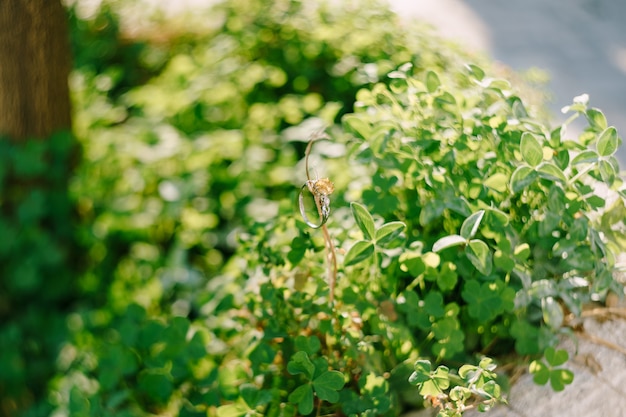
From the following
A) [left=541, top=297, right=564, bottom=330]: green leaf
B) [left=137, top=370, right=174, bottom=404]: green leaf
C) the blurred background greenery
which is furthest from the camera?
the blurred background greenery

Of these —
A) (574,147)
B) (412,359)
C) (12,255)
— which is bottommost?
(12,255)

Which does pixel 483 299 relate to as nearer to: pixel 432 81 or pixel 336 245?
pixel 336 245

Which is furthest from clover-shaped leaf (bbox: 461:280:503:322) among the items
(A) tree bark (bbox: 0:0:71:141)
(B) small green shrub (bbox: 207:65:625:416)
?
(A) tree bark (bbox: 0:0:71:141)

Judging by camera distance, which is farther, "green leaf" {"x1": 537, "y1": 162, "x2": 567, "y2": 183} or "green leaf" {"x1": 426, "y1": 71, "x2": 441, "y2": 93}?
"green leaf" {"x1": 426, "y1": 71, "x2": 441, "y2": 93}

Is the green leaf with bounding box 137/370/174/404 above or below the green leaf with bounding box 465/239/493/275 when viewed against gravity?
below

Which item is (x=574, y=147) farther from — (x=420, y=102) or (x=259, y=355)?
(x=259, y=355)

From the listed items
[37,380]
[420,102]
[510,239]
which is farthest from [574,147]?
[37,380]

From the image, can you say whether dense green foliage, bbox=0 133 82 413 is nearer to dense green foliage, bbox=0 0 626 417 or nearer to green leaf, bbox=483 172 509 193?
dense green foliage, bbox=0 0 626 417
